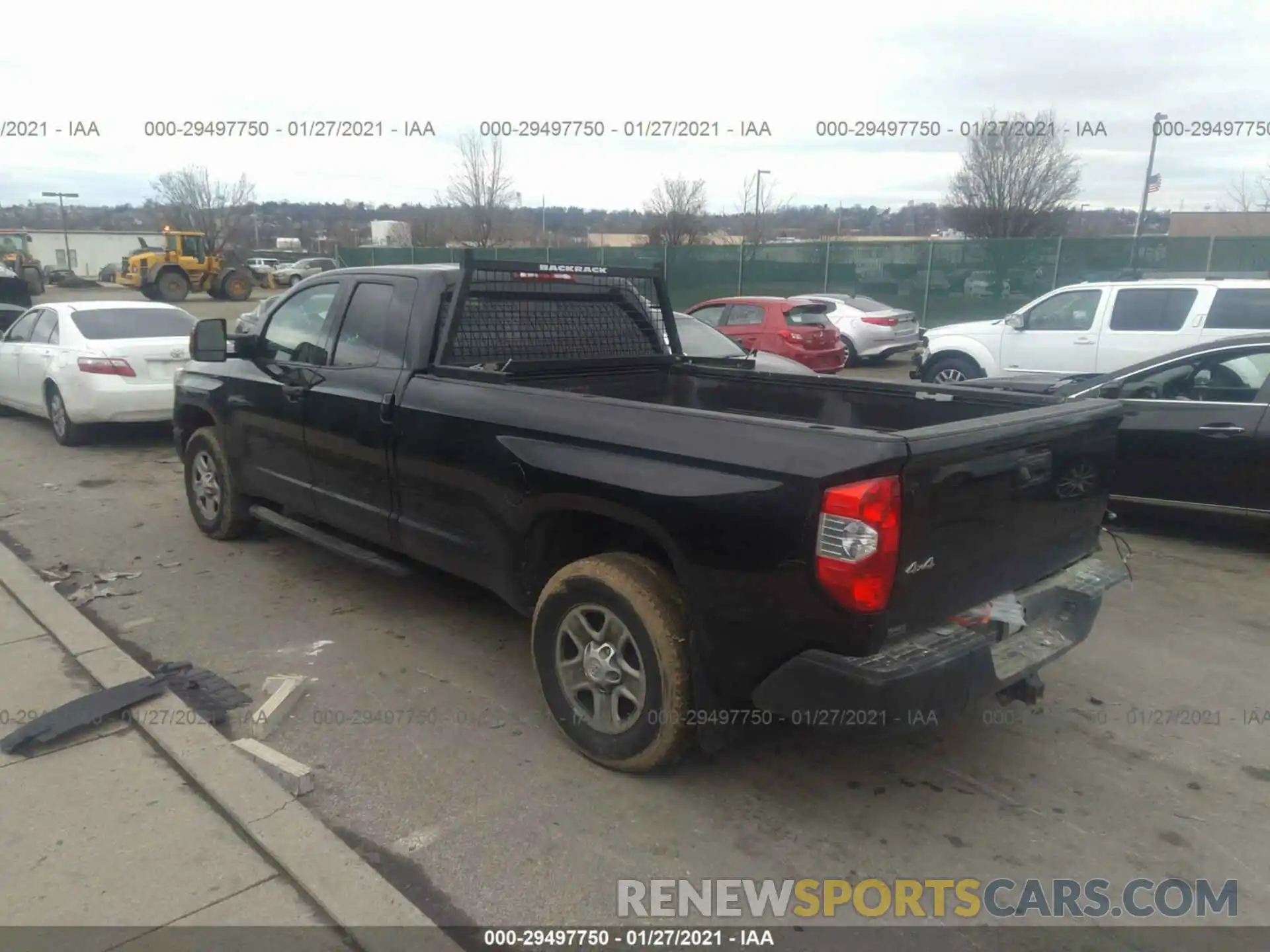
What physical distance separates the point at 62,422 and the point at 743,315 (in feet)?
33.5

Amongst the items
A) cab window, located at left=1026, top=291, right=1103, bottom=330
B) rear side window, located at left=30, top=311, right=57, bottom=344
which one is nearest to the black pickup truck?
rear side window, located at left=30, top=311, right=57, bottom=344

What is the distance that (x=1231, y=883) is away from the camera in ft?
10.1

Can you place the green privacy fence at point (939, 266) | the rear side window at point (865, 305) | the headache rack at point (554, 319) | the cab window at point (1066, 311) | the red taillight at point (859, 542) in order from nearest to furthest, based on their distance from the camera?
the red taillight at point (859, 542) → the headache rack at point (554, 319) → the cab window at point (1066, 311) → the rear side window at point (865, 305) → the green privacy fence at point (939, 266)

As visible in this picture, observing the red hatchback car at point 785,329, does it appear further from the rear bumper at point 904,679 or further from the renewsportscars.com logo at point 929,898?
the renewsportscars.com logo at point 929,898

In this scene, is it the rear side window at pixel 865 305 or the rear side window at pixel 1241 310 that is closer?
the rear side window at pixel 1241 310

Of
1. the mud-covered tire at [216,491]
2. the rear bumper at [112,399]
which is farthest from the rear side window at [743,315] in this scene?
the mud-covered tire at [216,491]

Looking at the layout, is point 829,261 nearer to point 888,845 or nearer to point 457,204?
point 457,204

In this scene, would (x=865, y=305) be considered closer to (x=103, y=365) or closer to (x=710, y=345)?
(x=710, y=345)

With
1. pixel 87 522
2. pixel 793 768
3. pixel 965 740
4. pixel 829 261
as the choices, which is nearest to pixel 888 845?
pixel 793 768

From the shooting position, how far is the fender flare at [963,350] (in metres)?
12.1

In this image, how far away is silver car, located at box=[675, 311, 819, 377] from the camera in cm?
987

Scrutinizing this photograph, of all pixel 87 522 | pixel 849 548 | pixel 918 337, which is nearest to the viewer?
pixel 849 548

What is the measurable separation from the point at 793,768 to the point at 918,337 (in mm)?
16831

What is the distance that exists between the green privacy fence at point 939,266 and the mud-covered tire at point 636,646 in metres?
15.1
